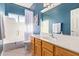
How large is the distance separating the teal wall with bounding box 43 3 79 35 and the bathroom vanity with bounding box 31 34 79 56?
118 millimetres

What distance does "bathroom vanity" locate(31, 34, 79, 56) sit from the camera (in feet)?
5.39

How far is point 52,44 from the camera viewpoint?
1.75 meters

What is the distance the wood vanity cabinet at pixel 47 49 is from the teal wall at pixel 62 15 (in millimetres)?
239

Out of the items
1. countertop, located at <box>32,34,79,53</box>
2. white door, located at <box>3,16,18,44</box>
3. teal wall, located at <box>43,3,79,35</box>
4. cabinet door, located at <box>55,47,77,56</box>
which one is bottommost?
cabinet door, located at <box>55,47,77,56</box>

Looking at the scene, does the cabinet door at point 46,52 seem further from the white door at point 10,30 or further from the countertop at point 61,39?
the white door at point 10,30

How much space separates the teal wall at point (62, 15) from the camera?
6.11 feet

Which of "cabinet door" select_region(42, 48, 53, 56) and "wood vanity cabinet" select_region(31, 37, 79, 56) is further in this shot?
"cabinet door" select_region(42, 48, 53, 56)

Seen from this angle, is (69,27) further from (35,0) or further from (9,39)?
(9,39)

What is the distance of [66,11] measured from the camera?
1875 millimetres

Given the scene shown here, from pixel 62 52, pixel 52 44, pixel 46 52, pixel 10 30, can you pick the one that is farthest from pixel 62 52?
pixel 10 30

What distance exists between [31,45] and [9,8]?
22.8 inches

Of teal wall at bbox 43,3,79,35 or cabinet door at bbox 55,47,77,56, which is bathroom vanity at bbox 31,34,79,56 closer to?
cabinet door at bbox 55,47,77,56

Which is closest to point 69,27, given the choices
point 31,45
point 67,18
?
point 67,18

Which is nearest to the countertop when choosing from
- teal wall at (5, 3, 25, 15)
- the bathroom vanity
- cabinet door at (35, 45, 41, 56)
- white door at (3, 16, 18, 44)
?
the bathroom vanity
